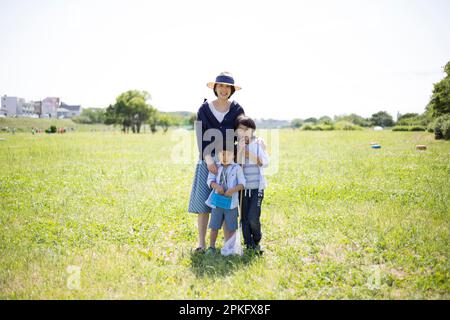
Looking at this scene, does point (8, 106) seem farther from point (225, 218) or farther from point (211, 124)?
point (225, 218)

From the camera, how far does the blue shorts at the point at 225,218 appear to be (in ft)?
17.3

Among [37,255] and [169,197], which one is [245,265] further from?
[169,197]

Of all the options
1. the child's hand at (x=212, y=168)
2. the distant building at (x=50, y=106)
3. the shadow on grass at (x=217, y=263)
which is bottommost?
the shadow on grass at (x=217, y=263)

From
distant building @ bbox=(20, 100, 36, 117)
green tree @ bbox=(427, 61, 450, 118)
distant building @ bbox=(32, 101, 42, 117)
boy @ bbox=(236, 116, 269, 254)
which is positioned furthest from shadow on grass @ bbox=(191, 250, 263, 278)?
distant building @ bbox=(32, 101, 42, 117)

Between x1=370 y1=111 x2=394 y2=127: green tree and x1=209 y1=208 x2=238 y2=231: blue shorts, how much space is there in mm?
126992

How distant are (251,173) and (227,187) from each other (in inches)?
16.8

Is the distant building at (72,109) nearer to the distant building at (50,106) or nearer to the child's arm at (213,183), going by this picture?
the distant building at (50,106)

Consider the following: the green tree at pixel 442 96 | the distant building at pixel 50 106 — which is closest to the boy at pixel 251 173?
the green tree at pixel 442 96

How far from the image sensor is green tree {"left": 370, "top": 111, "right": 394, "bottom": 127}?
391 feet

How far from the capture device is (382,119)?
121938 millimetres

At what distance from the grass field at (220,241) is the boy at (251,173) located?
0.39 m

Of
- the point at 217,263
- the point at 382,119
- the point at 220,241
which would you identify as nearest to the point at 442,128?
the point at 220,241

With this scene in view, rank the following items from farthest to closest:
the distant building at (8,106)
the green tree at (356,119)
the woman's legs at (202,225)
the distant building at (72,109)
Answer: the distant building at (72,109) → the green tree at (356,119) → the distant building at (8,106) → the woman's legs at (202,225)
